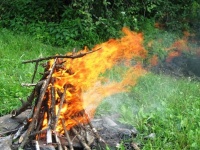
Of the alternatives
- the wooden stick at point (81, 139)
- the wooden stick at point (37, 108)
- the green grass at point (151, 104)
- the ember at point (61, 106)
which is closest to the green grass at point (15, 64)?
the green grass at point (151, 104)

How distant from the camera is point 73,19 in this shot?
37.6 feet

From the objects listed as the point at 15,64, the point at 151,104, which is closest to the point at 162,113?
the point at 151,104

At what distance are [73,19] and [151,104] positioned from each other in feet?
18.8

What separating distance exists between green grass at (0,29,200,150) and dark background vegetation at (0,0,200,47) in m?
1.99

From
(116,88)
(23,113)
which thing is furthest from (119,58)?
(23,113)

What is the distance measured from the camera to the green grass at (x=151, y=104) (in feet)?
17.1

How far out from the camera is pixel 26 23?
1155cm

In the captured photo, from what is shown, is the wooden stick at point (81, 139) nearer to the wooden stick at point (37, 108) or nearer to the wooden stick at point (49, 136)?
the wooden stick at point (49, 136)

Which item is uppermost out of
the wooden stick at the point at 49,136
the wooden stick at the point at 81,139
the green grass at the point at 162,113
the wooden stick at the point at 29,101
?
the wooden stick at the point at 29,101

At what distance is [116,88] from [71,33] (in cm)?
442

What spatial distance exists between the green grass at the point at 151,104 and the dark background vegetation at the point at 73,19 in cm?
199

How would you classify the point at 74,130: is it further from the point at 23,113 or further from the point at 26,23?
the point at 26,23

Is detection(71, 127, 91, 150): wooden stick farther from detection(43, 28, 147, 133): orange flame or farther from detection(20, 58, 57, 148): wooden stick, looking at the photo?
detection(20, 58, 57, 148): wooden stick

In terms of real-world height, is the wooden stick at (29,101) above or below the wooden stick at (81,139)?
above
